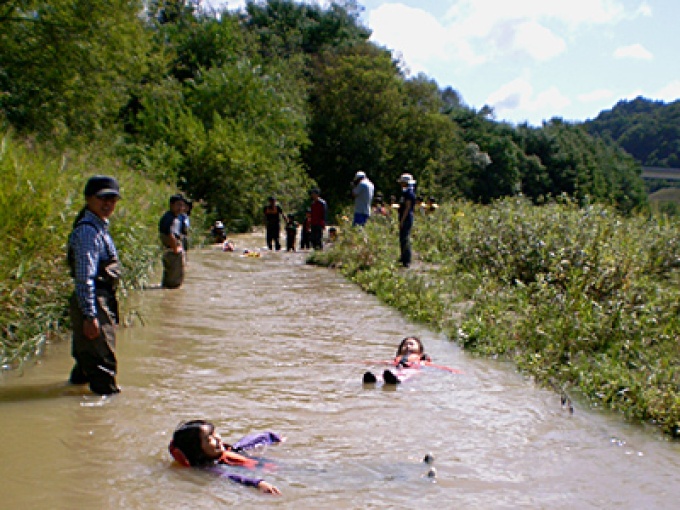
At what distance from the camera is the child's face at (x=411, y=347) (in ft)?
27.0

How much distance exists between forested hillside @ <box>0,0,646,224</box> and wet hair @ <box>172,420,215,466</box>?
32.6ft

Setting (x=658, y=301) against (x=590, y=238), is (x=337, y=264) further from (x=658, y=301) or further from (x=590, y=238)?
(x=658, y=301)

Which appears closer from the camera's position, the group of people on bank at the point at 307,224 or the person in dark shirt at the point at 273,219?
the group of people on bank at the point at 307,224

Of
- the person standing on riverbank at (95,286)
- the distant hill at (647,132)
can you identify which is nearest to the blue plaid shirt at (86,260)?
the person standing on riverbank at (95,286)

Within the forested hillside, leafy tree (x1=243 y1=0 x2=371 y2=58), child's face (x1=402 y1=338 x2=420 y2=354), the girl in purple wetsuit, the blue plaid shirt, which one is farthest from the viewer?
leafy tree (x1=243 y1=0 x2=371 y2=58)

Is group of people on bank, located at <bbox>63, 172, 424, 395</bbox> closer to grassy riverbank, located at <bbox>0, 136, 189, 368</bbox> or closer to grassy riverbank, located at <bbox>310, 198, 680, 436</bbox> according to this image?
grassy riverbank, located at <bbox>0, 136, 189, 368</bbox>

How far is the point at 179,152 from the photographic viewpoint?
27.4 m

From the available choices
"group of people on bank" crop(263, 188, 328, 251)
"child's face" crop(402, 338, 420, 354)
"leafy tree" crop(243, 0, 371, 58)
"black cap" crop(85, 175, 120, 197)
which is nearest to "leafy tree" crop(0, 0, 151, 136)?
"group of people on bank" crop(263, 188, 328, 251)

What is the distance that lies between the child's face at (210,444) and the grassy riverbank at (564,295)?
3399mm

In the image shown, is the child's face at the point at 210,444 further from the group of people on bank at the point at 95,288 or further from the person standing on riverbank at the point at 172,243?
the person standing on riverbank at the point at 172,243

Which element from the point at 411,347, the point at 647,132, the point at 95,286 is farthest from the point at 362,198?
the point at 647,132

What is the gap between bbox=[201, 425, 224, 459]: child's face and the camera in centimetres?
502

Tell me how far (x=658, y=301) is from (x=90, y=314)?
20.2 ft

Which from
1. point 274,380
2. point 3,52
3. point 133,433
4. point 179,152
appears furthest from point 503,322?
point 179,152
